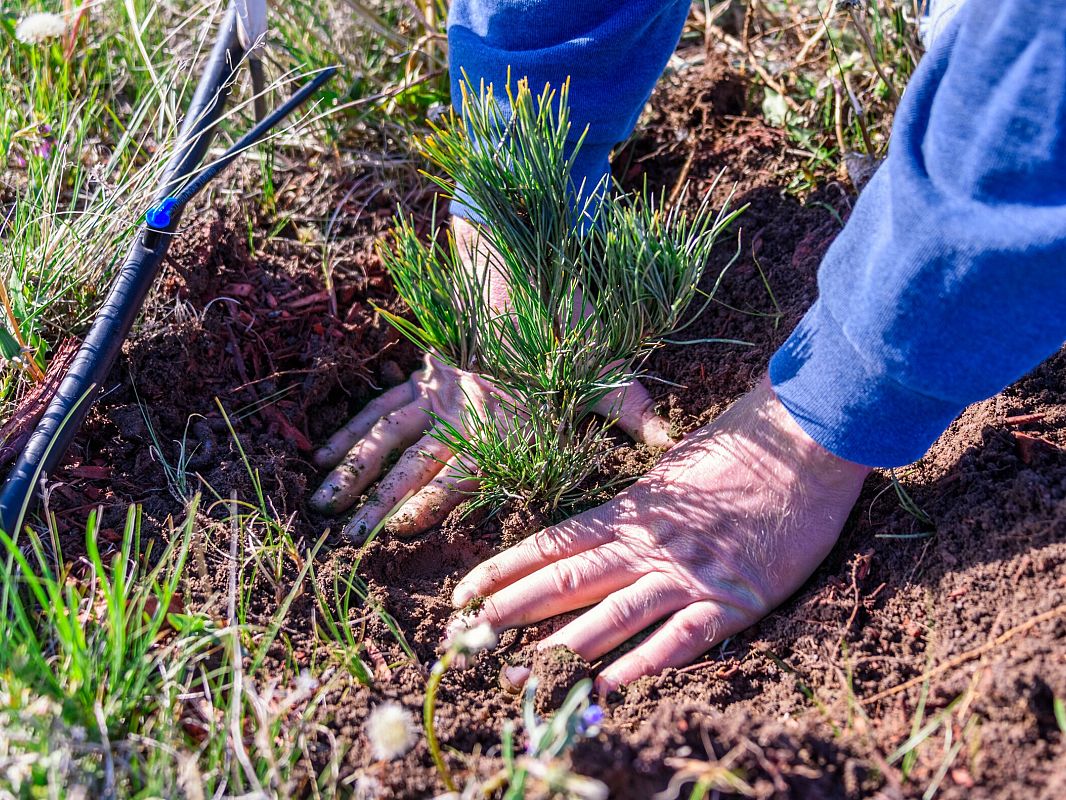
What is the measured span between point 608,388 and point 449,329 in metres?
0.29

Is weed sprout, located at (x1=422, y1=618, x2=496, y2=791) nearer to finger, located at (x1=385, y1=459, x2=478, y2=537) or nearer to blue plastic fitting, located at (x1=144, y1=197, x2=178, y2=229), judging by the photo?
finger, located at (x1=385, y1=459, x2=478, y2=537)

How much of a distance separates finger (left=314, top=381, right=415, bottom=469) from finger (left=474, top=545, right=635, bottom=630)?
510mm

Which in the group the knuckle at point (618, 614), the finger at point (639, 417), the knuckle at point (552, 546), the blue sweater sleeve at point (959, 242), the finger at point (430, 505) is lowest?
the knuckle at point (618, 614)

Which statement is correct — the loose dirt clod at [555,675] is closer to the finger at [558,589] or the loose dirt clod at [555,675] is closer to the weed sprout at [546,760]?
the finger at [558,589]

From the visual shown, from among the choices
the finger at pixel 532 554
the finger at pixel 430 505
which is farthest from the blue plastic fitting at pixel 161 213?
the finger at pixel 532 554

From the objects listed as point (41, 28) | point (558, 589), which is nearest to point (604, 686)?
point (558, 589)

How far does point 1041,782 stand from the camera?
3.29ft

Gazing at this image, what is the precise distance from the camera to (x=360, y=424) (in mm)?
1883

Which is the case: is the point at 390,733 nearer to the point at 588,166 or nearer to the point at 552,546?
the point at 552,546

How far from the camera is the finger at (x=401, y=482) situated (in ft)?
5.43

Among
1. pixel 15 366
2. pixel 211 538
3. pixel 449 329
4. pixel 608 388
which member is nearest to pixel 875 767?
pixel 608 388

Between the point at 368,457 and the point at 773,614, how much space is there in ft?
2.83

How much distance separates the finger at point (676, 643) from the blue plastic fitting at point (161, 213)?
3.81 ft

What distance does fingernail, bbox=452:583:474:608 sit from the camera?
1526 mm
